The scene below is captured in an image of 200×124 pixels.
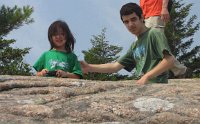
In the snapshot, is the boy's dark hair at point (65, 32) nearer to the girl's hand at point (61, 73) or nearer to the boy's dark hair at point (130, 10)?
the girl's hand at point (61, 73)

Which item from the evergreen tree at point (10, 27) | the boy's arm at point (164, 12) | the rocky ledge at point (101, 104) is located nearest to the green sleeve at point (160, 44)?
the rocky ledge at point (101, 104)

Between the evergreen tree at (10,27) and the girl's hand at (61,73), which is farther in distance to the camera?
the evergreen tree at (10,27)

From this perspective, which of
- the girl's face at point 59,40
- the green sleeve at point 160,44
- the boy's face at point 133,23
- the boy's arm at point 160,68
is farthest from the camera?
the girl's face at point 59,40

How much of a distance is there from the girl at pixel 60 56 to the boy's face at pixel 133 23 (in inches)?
34.1

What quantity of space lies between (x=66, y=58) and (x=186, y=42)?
2734 cm

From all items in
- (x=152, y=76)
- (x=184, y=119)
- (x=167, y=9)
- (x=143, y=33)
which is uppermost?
(x=167, y=9)

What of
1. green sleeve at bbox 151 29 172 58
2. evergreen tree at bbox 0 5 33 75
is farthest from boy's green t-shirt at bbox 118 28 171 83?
evergreen tree at bbox 0 5 33 75

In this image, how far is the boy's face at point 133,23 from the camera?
548cm

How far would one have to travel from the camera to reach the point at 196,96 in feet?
13.1

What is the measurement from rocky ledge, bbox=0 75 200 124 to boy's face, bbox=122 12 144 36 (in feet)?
3.70

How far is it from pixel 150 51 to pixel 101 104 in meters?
1.70

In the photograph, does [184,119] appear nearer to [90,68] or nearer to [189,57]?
[90,68]

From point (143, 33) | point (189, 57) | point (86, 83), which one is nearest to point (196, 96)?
point (86, 83)

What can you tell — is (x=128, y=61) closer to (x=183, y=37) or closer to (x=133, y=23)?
(x=133, y=23)
